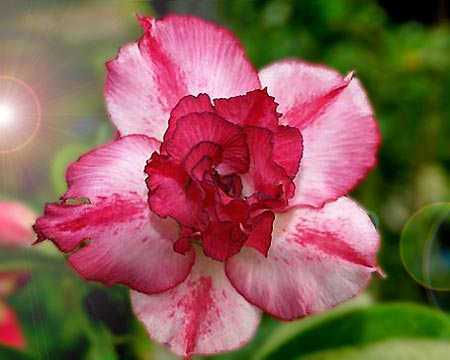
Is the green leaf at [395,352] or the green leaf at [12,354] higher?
the green leaf at [12,354]

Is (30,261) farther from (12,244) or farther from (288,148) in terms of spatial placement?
(288,148)

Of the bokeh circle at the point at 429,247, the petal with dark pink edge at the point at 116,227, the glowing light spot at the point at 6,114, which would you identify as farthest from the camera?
the bokeh circle at the point at 429,247

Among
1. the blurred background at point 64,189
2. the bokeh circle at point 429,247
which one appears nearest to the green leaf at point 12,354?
the blurred background at point 64,189

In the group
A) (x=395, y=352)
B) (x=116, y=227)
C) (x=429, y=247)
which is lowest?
(x=429, y=247)

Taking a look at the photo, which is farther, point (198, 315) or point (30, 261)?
point (30, 261)

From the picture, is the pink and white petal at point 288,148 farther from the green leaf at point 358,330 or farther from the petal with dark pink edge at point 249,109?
the green leaf at point 358,330

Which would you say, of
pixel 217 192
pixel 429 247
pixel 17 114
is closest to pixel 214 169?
pixel 217 192

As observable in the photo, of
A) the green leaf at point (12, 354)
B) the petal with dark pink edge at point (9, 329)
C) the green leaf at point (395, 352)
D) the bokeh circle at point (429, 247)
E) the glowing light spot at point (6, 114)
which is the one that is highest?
the glowing light spot at point (6, 114)

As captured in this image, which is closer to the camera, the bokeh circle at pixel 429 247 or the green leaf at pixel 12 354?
the green leaf at pixel 12 354
